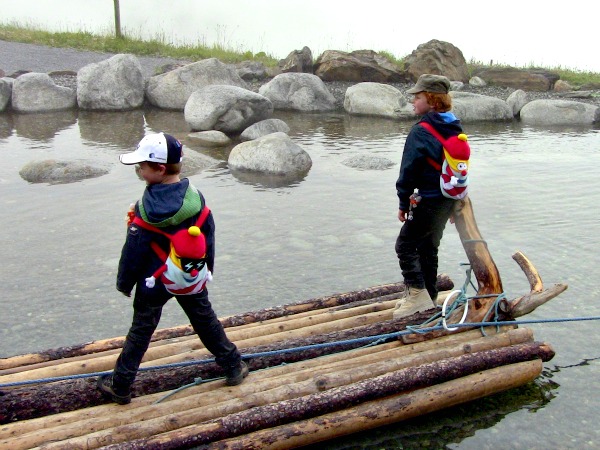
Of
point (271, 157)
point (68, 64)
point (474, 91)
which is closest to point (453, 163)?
point (271, 157)

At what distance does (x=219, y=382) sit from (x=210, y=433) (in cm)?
75

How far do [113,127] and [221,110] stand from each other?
3317 mm

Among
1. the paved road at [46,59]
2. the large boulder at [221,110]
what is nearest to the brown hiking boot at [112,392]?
the large boulder at [221,110]

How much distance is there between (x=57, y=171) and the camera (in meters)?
13.3

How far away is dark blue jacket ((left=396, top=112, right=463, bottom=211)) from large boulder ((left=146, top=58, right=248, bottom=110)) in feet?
53.9

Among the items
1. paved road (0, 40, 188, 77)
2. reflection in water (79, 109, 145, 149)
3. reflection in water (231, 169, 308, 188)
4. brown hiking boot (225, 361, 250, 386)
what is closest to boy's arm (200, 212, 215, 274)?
brown hiking boot (225, 361, 250, 386)

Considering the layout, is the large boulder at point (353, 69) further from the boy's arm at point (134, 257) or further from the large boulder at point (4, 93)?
the boy's arm at point (134, 257)

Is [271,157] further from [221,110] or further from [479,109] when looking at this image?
[479,109]

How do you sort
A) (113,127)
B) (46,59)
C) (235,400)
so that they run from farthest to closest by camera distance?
(46,59), (113,127), (235,400)

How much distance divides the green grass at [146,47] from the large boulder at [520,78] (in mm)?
2157

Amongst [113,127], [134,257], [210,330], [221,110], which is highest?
[134,257]

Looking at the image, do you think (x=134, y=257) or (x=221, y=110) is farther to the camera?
(x=221, y=110)

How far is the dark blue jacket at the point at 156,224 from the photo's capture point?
4465 millimetres

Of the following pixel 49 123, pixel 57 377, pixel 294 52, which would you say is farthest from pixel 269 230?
pixel 294 52
